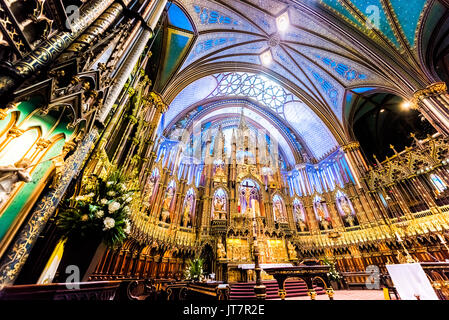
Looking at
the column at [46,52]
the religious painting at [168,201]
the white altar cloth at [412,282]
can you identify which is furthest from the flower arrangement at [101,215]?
the religious painting at [168,201]

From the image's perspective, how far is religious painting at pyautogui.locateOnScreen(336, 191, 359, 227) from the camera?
1251cm

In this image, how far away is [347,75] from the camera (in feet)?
44.1

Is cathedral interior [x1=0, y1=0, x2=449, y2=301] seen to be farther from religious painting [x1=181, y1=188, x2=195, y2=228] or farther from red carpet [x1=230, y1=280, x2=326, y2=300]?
religious painting [x1=181, y1=188, x2=195, y2=228]

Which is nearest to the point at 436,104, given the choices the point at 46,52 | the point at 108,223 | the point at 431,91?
the point at 431,91

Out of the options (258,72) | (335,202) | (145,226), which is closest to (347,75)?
(258,72)

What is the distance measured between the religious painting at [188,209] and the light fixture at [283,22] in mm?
14398

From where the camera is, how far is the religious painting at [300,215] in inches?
554

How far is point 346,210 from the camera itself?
13.1 metres

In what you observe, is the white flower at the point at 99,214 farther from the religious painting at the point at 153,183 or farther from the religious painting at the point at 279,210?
the religious painting at the point at 279,210

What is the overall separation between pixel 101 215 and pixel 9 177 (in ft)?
3.95

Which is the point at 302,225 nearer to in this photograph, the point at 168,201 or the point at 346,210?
the point at 346,210

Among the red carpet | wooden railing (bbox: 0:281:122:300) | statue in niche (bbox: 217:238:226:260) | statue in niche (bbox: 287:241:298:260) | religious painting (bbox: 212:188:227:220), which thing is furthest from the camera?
religious painting (bbox: 212:188:227:220)

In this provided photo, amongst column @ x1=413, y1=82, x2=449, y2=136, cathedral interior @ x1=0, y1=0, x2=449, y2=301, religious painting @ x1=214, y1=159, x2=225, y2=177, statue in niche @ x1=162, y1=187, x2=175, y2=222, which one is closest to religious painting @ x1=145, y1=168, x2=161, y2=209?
cathedral interior @ x1=0, y1=0, x2=449, y2=301

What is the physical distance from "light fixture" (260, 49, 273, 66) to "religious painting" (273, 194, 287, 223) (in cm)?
1238
